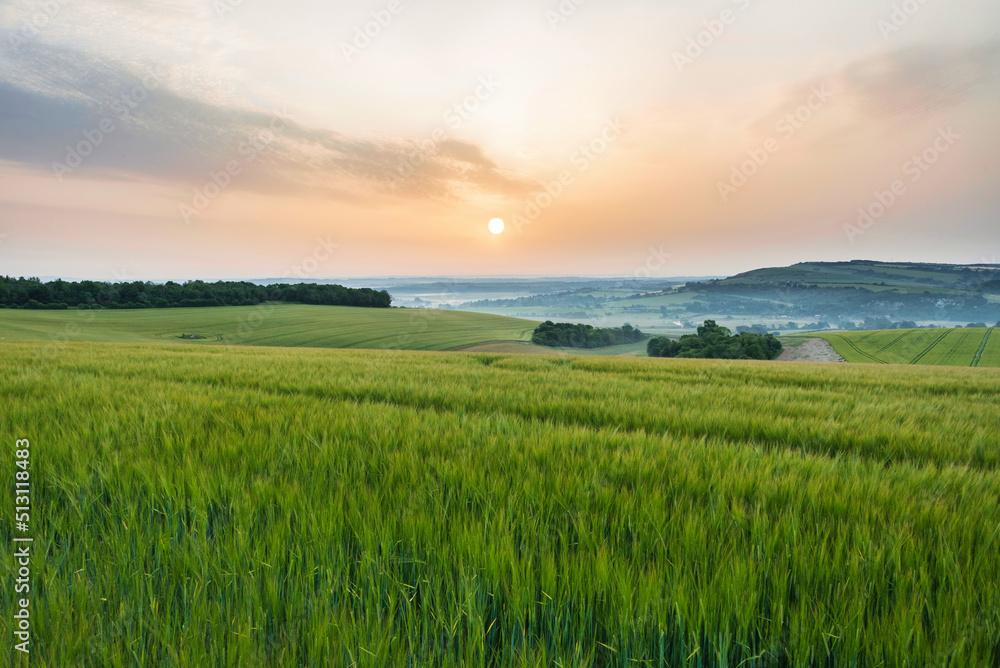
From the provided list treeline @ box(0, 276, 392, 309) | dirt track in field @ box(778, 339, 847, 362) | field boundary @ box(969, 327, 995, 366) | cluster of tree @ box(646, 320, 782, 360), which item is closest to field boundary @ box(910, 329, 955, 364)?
field boundary @ box(969, 327, 995, 366)

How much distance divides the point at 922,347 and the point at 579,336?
49749 mm

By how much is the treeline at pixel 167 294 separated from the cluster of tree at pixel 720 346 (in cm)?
5644

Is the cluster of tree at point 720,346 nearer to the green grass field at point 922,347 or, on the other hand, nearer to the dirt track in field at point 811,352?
the dirt track in field at point 811,352

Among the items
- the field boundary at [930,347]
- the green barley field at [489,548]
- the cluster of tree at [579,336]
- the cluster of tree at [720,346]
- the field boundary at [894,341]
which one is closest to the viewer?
the green barley field at [489,548]

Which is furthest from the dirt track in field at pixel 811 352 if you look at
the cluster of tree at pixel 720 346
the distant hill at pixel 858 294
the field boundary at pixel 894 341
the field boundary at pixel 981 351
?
the distant hill at pixel 858 294

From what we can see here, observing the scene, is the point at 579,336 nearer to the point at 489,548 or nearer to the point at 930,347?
the point at 930,347

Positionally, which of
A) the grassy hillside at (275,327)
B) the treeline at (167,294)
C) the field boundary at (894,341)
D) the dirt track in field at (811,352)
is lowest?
the dirt track in field at (811,352)

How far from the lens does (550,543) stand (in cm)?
143

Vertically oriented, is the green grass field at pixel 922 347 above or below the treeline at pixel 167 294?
below

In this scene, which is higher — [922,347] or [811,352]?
[922,347]

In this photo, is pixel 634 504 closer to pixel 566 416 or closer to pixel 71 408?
pixel 566 416

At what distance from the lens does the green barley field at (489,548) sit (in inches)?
41.0

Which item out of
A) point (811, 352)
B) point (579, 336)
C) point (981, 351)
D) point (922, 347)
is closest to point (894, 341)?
point (922, 347)

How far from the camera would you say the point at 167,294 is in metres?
66.7
